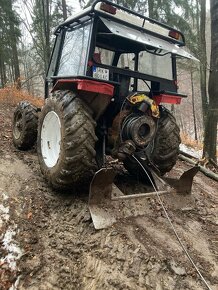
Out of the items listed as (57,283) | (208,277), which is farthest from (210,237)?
(57,283)

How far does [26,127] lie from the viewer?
5508 millimetres

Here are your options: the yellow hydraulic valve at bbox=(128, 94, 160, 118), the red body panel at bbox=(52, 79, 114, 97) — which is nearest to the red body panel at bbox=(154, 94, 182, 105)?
the yellow hydraulic valve at bbox=(128, 94, 160, 118)

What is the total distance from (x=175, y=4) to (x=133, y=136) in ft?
35.7

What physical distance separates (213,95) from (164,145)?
2785 mm

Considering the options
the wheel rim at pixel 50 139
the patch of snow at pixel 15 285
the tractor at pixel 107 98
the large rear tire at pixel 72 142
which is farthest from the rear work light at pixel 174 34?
the patch of snow at pixel 15 285

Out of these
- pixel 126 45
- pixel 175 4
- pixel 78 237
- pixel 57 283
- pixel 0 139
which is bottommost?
pixel 57 283

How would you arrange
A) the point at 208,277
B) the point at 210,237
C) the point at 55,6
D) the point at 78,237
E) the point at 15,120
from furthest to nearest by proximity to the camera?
the point at 55,6 → the point at 15,120 → the point at 210,237 → the point at 78,237 → the point at 208,277

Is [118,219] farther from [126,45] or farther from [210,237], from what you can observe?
[126,45]

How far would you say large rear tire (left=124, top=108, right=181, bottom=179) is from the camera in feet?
15.5

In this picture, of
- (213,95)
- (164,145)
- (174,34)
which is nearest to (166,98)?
(164,145)

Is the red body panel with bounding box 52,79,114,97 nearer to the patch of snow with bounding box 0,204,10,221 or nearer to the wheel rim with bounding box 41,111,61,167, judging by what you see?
the wheel rim with bounding box 41,111,61,167

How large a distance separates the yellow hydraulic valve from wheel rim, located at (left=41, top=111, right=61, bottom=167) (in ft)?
3.48

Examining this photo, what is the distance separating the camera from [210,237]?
365cm

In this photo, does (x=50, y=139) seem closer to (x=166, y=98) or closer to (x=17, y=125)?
(x=17, y=125)
